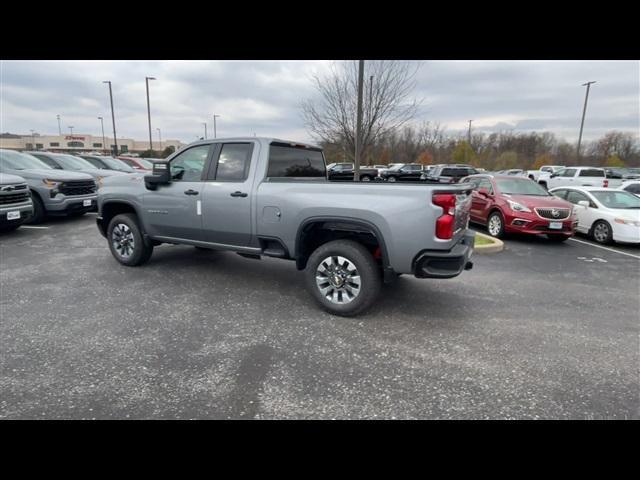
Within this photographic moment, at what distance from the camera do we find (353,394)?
2.58 meters

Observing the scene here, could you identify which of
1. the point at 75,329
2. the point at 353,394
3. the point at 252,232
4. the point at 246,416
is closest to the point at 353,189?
the point at 252,232

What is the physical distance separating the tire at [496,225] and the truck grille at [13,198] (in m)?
10.8

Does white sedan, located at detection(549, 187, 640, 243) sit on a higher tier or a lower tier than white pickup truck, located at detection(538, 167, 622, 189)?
lower

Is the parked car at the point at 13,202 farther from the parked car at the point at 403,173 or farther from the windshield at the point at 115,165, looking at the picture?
the parked car at the point at 403,173

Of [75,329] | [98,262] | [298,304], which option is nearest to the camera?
[75,329]

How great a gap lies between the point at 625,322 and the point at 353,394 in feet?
11.7

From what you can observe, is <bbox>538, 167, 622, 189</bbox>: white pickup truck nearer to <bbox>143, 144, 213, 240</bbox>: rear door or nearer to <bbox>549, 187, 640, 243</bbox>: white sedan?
<bbox>549, 187, 640, 243</bbox>: white sedan

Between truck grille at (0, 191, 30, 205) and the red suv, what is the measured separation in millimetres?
10194

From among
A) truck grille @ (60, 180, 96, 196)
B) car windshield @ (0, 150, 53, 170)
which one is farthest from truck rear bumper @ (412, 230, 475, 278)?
car windshield @ (0, 150, 53, 170)

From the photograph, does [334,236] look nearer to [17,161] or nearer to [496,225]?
[496,225]

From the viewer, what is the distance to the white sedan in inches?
310

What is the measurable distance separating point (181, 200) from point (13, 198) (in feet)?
16.9

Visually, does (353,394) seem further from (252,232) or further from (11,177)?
(11,177)

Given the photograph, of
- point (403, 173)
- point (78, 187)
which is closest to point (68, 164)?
point (78, 187)
